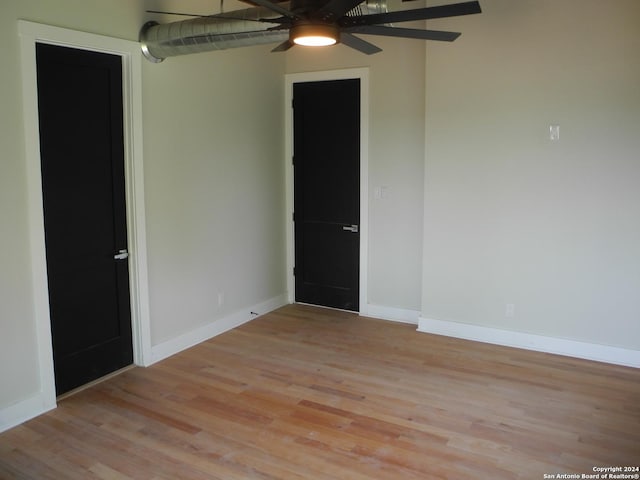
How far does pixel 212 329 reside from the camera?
4.75 metres

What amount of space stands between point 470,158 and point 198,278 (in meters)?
2.56

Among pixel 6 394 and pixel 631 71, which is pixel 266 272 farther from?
pixel 631 71

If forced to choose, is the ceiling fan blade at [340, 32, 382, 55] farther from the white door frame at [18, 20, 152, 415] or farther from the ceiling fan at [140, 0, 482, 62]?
the white door frame at [18, 20, 152, 415]

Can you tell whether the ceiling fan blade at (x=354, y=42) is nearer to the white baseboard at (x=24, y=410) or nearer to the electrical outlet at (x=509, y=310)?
the electrical outlet at (x=509, y=310)

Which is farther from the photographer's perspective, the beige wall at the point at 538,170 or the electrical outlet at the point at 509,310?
the electrical outlet at the point at 509,310

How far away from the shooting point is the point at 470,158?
4.49 meters

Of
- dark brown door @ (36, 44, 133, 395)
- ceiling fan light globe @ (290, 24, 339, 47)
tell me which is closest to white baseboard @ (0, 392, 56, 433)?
dark brown door @ (36, 44, 133, 395)

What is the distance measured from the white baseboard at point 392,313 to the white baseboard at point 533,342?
0.24 meters

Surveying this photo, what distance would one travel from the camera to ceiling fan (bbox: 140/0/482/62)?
7.53ft

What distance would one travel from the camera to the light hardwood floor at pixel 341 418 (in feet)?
9.12

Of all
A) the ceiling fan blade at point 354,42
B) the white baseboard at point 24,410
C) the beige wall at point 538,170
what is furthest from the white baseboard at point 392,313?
the white baseboard at point 24,410

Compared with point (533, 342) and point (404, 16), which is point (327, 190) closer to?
point (533, 342)

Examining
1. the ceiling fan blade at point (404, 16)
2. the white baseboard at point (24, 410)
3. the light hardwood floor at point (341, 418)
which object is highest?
the ceiling fan blade at point (404, 16)

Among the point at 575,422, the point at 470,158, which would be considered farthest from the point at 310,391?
the point at 470,158
